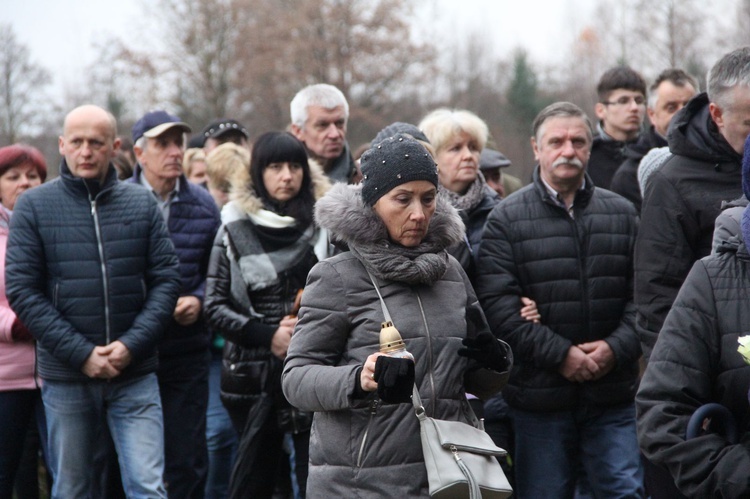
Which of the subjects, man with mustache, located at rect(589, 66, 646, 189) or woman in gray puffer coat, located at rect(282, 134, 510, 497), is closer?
woman in gray puffer coat, located at rect(282, 134, 510, 497)

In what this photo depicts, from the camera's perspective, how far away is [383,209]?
392 centimetres

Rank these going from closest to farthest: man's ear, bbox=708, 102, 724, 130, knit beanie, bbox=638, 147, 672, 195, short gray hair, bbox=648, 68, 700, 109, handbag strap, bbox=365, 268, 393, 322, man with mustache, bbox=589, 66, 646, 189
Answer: handbag strap, bbox=365, 268, 393, 322, man's ear, bbox=708, 102, 724, 130, knit beanie, bbox=638, 147, 672, 195, short gray hair, bbox=648, 68, 700, 109, man with mustache, bbox=589, 66, 646, 189

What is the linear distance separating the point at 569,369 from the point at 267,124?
29804 mm

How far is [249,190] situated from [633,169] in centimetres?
274

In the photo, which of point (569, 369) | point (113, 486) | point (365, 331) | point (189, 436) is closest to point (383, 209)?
point (365, 331)

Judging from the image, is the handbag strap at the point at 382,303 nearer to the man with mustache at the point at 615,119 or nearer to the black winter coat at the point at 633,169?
the black winter coat at the point at 633,169

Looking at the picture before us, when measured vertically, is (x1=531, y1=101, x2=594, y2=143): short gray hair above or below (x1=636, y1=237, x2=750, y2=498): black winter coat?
above

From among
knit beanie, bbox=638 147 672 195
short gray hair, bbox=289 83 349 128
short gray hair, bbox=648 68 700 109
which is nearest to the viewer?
knit beanie, bbox=638 147 672 195

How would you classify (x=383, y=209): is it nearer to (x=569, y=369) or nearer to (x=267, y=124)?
(x=569, y=369)

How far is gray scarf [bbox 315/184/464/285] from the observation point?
3809 millimetres

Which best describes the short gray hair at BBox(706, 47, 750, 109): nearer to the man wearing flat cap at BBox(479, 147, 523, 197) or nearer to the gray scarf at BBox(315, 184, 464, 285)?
the gray scarf at BBox(315, 184, 464, 285)

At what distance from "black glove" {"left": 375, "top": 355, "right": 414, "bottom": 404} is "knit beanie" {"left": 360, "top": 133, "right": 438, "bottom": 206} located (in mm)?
802

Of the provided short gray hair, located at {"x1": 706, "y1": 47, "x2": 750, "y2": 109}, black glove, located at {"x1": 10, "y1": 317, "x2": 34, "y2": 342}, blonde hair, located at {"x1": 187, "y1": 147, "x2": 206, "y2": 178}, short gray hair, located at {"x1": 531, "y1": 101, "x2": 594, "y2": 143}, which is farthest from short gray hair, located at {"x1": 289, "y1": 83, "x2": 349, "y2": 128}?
short gray hair, located at {"x1": 706, "y1": 47, "x2": 750, "y2": 109}

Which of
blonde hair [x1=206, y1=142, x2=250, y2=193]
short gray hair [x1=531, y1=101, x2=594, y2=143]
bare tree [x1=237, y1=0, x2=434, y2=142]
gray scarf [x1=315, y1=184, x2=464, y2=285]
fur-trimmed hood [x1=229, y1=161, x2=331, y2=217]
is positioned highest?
bare tree [x1=237, y1=0, x2=434, y2=142]
